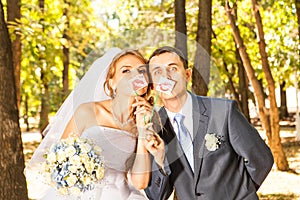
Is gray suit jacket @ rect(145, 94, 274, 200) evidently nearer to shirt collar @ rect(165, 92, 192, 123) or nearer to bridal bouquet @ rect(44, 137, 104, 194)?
shirt collar @ rect(165, 92, 192, 123)

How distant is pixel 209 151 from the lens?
3.72m

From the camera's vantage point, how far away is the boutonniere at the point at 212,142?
3.69 m

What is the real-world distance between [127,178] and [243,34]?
636 inches

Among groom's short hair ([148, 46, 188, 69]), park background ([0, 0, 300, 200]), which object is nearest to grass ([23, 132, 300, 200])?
park background ([0, 0, 300, 200])

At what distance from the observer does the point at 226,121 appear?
3807mm

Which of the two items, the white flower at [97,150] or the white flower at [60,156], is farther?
the white flower at [97,150]

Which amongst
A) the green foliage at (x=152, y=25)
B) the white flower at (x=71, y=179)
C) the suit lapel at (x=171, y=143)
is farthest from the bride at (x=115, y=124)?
the green foliage at (x=152, y=25)

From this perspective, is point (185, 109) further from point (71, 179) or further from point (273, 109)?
point (273, 109)

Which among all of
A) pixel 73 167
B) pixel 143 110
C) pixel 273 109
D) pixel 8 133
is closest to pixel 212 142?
pixel 143 110

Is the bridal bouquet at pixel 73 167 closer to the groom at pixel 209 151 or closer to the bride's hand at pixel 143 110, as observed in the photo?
the groom at pixel 209 151

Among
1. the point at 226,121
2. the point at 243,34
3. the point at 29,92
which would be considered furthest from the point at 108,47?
the point at 29,92

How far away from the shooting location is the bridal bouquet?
400 cm

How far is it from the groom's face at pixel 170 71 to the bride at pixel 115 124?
0.09 metres

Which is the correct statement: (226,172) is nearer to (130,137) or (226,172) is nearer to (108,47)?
(130,137)
